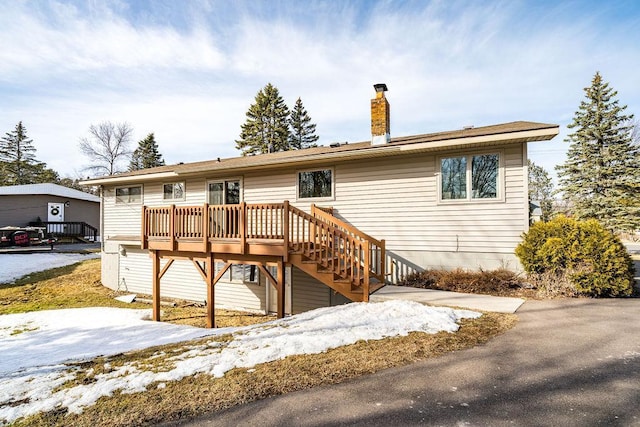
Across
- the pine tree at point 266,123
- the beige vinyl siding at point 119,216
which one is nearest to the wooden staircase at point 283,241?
the beige vinyl siding at point 119,216

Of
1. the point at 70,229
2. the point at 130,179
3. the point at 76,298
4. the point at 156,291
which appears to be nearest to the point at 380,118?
the point at 156,291

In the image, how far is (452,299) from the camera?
6.29 meters

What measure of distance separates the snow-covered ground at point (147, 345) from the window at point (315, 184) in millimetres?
4353

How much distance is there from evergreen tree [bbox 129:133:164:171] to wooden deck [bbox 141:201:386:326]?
36.9 meters

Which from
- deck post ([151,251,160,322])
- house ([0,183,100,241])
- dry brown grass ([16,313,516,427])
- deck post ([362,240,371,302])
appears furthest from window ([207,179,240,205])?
house ([0,183,100,241])

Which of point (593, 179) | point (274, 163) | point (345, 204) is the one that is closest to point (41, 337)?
point (274, 163)

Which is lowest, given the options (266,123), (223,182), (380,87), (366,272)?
(366,272)

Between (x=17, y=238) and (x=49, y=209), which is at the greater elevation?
(x=49, y=209)

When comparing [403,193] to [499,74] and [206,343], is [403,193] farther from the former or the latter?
[499,74]

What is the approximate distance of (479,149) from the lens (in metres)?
7.67

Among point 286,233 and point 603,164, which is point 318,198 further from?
point 603,164

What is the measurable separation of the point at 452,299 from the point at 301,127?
34.4 metres

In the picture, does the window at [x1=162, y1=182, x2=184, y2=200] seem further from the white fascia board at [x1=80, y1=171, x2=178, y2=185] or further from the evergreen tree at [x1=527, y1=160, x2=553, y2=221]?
the evergreen tree at [x1=527, y1=160, x2=553, y2=221]

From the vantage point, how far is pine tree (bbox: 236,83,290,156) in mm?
35812
